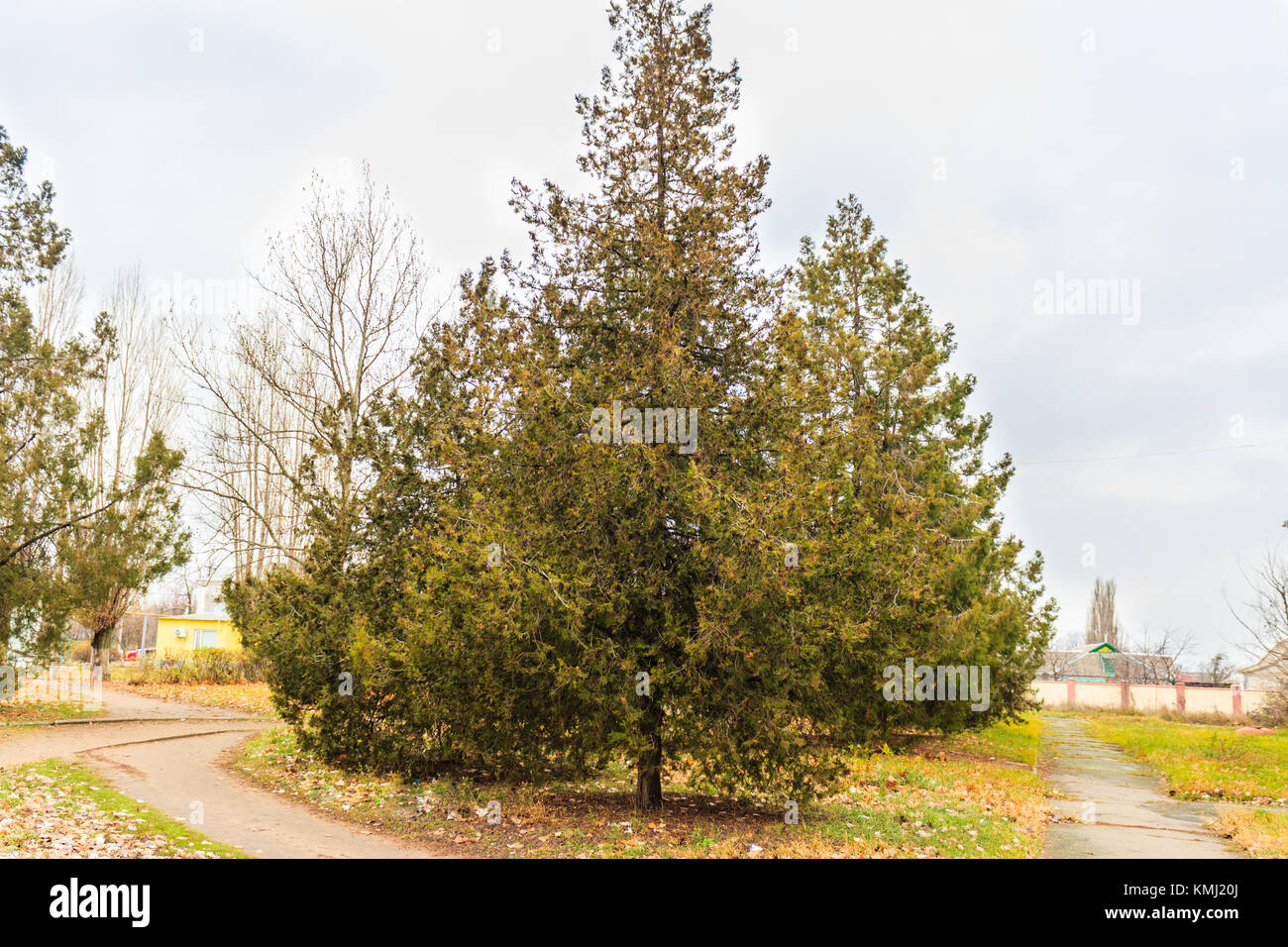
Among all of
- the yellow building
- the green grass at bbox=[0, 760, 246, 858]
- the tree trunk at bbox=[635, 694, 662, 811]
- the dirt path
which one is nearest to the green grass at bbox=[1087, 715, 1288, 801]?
the dirt path

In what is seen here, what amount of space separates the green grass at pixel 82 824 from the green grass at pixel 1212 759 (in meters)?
16.7

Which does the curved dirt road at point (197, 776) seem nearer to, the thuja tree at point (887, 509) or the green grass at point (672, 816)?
the green grass at point (672, 816)

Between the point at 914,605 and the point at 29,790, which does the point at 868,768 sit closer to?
the point at 914,605

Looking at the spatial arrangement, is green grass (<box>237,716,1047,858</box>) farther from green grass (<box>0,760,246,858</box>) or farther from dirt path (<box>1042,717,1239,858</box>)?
green grass (<box>0,760,246,858</box>)

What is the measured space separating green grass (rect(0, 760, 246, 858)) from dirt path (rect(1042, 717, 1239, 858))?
29.5 ft

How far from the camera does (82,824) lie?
859 centimetres

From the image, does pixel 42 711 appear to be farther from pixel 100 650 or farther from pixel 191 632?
pixel 191 632

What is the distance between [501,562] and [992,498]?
1445 centimetres

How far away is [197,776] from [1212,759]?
23202 millimetres

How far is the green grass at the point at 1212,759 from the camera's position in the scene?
648 inches

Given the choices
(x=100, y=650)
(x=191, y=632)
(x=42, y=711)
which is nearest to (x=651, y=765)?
(x=42, y=711)

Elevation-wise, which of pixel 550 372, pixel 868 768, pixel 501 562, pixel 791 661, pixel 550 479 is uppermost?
pixel 550 372

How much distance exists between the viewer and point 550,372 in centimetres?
991

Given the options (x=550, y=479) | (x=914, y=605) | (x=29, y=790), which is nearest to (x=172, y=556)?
(x=29, y=790)
